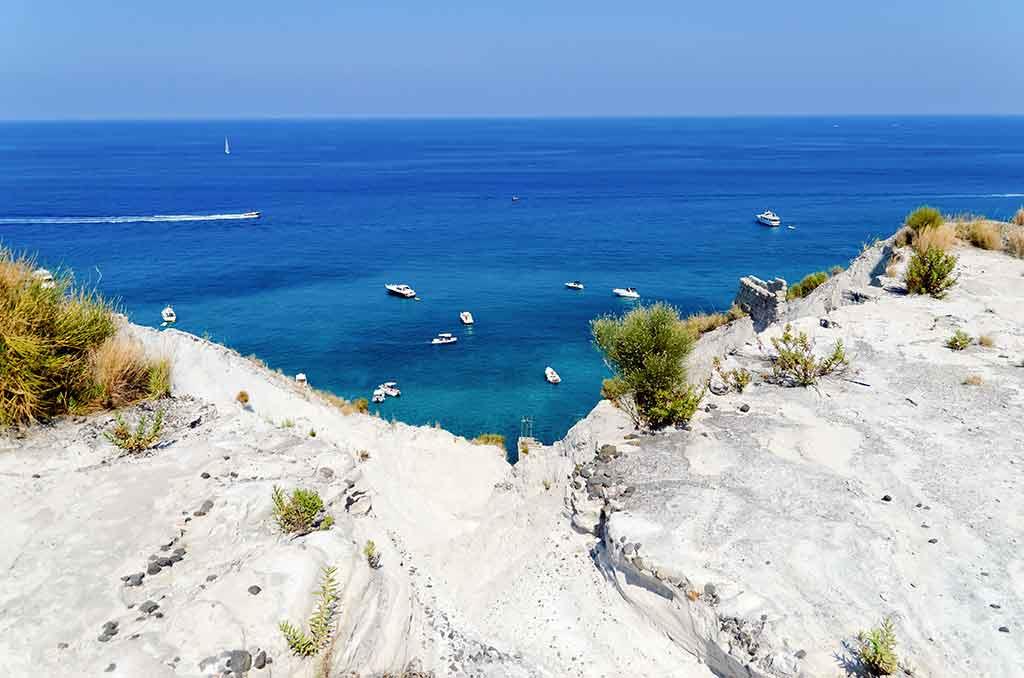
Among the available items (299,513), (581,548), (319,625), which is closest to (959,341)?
(581,548)

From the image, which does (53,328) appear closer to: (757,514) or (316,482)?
(316,482)

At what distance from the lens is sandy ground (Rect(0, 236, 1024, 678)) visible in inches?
350

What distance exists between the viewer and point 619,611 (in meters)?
10.7

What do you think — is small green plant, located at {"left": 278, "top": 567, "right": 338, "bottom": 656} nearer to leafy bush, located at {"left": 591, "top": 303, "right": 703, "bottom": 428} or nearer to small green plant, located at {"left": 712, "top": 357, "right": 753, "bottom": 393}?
leafy bush, located at {"left": 591, "top": 303, "right": 703, "bottom": 428}

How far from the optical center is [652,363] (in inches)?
595

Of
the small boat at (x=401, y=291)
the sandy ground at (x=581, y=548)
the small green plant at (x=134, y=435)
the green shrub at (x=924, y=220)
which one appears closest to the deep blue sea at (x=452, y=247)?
the small boat at (x=401, y=291)

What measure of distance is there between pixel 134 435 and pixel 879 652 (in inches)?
510

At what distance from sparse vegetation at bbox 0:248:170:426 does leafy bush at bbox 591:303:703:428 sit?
34.3 feet

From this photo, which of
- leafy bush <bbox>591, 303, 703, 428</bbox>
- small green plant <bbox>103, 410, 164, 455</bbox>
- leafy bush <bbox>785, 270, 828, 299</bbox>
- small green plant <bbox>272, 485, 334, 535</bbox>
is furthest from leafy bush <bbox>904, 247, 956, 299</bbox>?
small green plant <bbox>103, 410, 164, 455</bbox>

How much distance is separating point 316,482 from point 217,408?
406 centimetres

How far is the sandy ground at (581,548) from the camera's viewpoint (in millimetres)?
8883

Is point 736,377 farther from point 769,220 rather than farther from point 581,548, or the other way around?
point 769,220

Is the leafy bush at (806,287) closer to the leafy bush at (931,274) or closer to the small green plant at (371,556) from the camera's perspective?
the leafy bush at (931,274)

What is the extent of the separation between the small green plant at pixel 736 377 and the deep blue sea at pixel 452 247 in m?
13.3
